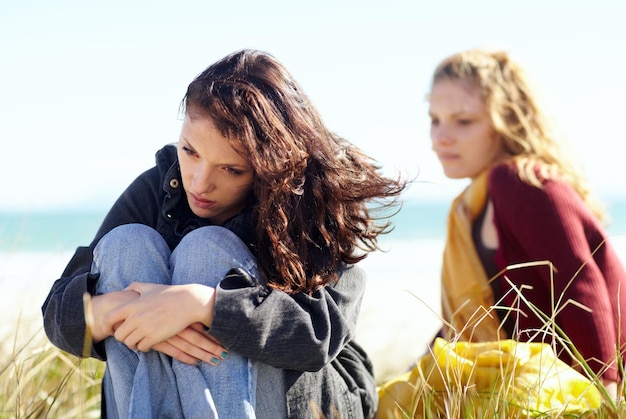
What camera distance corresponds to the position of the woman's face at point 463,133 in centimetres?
399

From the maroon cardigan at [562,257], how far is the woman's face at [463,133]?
1.39 ft

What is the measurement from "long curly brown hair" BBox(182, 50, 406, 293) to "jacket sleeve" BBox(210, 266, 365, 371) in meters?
0.06

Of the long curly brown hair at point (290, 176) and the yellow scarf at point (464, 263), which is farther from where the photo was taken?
the yellow scarf at point (464, 263)

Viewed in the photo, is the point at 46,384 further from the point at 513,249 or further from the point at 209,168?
the point at 513,249

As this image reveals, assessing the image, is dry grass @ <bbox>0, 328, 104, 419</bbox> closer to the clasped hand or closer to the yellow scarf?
the clasped hand

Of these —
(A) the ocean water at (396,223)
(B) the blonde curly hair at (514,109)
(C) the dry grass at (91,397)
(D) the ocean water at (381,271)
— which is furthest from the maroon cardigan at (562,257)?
(A) the ocean water at (396,223)

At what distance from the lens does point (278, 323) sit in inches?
81.6

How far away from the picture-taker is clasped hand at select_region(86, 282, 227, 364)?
6.52 ft

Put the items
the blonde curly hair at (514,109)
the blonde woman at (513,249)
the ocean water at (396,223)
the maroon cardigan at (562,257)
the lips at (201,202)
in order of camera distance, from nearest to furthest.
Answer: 1. the lips at (201,202)
2. the blonde woman at (513,249)
3. the maroon cardigan at (562,257)
4. the blonde curly hair at (514,109)
5. the ocean water at (396,223)

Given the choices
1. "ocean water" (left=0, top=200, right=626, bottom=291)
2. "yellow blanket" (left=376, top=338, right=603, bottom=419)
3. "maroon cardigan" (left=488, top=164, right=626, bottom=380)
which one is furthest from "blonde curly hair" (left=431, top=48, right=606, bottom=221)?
"ocean water" (left=0, top=200, right=626, bottom=291)

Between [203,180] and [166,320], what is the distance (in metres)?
0.46

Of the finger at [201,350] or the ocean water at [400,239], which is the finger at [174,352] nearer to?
the finger at [201,350]

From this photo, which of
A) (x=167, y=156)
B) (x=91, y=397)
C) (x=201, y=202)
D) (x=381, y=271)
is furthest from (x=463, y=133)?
(x=381, y=271)

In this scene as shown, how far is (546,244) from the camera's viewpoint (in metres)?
3.18
